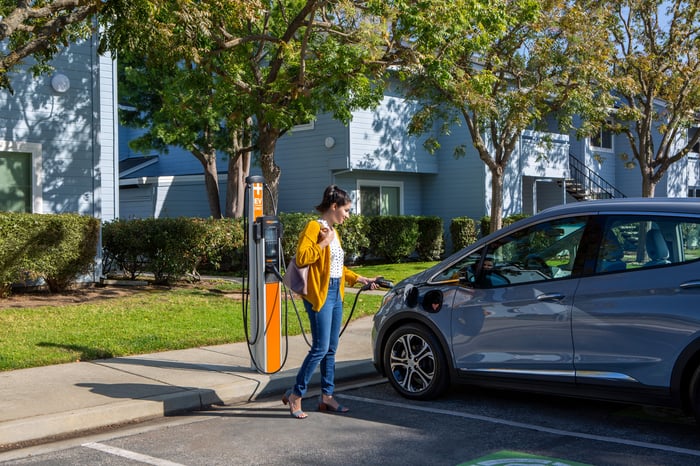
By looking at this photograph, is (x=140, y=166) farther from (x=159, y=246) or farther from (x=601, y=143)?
(x=601, y=143)

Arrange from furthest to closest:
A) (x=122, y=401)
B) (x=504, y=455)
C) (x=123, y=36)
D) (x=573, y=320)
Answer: (x=123, y=36) < (x=122, y=401) < (x=573, y=320) < (x=504, y=455)

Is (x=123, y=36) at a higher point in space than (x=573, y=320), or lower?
higher

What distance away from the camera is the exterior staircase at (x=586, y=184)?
28.1 m

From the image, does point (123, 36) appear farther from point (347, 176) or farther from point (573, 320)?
point (347, 176)

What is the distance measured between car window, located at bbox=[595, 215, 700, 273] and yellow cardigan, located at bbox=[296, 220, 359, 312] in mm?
2115

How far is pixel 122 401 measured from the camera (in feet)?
22.4

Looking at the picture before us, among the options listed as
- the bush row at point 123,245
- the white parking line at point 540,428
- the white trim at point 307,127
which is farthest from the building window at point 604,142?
the white parking line at point 540,428

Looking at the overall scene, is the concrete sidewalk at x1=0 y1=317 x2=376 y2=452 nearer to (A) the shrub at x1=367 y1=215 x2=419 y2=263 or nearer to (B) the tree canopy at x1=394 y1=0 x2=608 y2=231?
(B) the tree canopy at x1=394 y1=0 x2=608 y2=231

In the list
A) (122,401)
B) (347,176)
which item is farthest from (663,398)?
(347,176)

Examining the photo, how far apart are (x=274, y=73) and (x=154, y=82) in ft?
29.3

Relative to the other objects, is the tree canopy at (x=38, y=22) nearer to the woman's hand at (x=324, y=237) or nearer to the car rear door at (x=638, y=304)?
the woman's hand at (x=324, y=237)

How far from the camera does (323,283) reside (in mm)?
6406

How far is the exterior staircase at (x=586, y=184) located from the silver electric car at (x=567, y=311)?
21990 millimetres

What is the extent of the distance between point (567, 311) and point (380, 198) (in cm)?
1873
